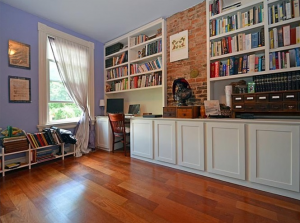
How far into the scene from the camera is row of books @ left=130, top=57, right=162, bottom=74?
3008 mm

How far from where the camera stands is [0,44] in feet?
7.86

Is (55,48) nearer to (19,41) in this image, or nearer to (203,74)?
(19,41)

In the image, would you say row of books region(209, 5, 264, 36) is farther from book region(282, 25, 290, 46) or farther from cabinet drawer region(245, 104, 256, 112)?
cabinet drawer region(245, 104, 256, 112)

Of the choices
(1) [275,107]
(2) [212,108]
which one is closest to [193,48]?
(2) [212,108]

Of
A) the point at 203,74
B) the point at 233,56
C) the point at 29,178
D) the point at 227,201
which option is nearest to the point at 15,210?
the point at 29,178

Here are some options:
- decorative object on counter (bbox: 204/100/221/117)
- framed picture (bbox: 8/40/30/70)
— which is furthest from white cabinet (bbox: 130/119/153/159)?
framed picture (bbox: 8/40/30/70)

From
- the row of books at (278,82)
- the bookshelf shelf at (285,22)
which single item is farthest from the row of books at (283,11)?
the row of books at (278,82)

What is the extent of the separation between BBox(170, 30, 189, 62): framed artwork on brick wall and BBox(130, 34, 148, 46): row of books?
66cm

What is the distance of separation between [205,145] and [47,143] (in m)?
2.72

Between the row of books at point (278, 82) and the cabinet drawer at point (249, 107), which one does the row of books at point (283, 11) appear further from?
the cabinet drawer at point (249, 107)

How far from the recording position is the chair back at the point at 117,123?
2987 mm

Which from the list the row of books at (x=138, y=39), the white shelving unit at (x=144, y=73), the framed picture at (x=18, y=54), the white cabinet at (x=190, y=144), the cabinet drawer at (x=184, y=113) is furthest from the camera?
the row of books at (x=138, y=39)

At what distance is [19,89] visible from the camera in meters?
2.58

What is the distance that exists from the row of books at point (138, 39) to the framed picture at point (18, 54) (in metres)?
1.99
